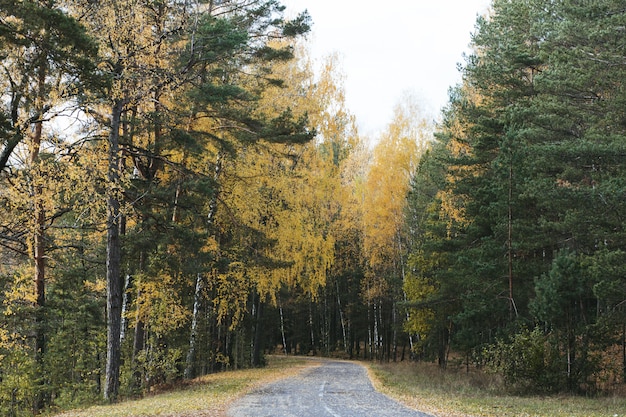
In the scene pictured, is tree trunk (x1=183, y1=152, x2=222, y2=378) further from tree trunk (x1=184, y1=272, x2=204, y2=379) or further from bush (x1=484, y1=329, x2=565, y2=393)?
bush (x1=484, y1=329, x2=565, y2=393)

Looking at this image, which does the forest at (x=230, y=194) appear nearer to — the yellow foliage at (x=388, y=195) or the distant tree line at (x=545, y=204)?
the distant tree line at (x=545, y=204)

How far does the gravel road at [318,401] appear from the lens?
11.2 metres

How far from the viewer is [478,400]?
577 inches

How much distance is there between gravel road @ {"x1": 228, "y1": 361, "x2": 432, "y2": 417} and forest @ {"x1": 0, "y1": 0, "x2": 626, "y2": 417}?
3.89 m

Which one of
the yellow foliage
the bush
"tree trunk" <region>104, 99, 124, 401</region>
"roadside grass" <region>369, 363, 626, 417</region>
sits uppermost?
the yellow foliage

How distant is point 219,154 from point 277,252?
5.91 meters

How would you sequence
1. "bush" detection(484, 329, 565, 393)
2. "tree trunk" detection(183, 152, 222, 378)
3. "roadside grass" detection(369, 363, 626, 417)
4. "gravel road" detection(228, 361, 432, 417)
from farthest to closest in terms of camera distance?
"tree trunk" detection(183, 152, 222, 378), "bush" detection(484, 329, 565, 393), "roadside grass" detection(369, 363, 626, 417), "gravel road" detection(228, 361, 432, 417)

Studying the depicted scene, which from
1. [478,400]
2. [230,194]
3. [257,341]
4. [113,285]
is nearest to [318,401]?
Answer: [478,400]

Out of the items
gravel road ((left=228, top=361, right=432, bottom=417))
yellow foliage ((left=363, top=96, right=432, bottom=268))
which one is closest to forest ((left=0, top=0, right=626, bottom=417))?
gravel road ((left=228, top=361, right=432, bottom=417))

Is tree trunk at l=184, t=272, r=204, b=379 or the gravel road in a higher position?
tree trunk at l=184, t=272, r=204, b=379

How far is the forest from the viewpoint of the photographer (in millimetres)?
12531

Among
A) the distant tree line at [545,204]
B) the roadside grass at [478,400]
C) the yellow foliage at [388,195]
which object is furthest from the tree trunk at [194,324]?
the yellow foliage at [388,195]

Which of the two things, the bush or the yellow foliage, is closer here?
the bush

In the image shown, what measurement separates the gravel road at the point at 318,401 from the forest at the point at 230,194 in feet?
12.8
